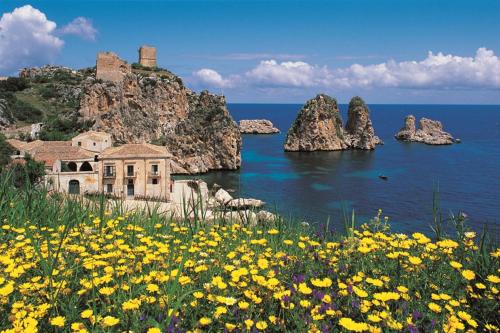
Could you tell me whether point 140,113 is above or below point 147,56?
below

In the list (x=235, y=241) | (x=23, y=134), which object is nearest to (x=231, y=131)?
(x=23, y=134)

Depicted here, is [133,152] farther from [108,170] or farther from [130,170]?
[108,170]

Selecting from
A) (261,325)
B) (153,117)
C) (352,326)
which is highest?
(153,117)

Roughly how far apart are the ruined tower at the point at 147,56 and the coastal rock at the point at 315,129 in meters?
41.9

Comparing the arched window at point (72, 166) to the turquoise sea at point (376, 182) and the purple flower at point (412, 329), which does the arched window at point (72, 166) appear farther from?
the purple flower at point (412, 329)

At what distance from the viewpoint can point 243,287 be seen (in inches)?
164

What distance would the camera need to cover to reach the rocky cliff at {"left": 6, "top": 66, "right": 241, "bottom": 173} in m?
75.6

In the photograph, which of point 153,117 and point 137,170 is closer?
point 137,170

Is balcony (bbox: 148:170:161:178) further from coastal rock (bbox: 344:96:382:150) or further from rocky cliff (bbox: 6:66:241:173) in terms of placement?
coastal rock (bbox: 344:96:382:150)

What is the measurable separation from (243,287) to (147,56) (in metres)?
117

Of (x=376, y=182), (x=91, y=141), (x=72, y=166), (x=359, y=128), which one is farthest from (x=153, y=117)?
(x=359, y=128)

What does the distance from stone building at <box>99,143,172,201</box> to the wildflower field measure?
41.5 meters

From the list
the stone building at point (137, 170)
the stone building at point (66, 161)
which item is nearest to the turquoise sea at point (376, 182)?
Answer: the stone building at point (137, 170)

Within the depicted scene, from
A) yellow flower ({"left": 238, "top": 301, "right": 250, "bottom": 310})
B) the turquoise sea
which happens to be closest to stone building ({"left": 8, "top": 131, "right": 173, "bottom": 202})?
the turquoise sea
